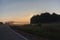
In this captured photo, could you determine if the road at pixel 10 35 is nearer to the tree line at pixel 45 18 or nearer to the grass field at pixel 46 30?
the grass field at pixel 46 30

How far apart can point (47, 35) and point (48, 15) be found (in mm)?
2821

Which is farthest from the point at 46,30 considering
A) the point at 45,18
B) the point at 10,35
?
the point at 10,35

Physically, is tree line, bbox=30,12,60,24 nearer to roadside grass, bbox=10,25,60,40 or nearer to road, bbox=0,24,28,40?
roadside grass, bbox=10,25,60,40

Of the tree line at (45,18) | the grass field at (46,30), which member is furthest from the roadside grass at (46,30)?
the tree line at (45,18)

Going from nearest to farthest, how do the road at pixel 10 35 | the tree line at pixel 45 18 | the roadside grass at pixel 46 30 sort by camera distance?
1. the roadside grass at pixel 46 30
2. the road at pixel 10 35
3. the tree line at pixel 45 18

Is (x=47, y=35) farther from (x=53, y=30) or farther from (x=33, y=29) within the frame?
(x=33, y=29)

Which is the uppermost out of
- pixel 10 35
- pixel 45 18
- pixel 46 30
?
pixel 45 18

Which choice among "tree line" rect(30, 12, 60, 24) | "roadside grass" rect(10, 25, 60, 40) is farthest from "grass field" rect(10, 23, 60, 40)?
"tree line" rect(30, 12, 60, 24)

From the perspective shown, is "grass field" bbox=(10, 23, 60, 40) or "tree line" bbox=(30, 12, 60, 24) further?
"tree line" bbox=(30, 12, 60, 24)

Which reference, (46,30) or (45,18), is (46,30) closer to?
(46,30)

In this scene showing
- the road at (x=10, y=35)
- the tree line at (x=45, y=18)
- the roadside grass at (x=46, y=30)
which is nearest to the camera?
the roadside grass at (x=46, y=30)

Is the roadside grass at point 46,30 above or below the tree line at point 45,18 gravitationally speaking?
below

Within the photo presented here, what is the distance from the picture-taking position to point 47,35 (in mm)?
10508

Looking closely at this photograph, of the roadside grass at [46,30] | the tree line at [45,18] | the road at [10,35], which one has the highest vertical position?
the tree line at [45,18]
